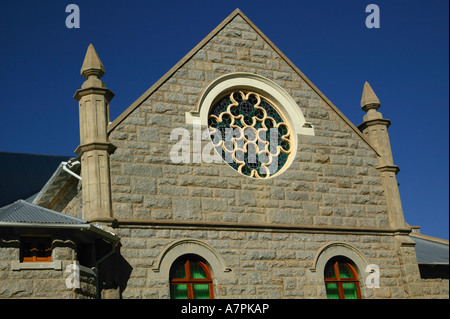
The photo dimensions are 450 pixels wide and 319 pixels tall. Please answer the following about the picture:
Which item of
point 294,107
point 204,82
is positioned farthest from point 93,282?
point 294,107

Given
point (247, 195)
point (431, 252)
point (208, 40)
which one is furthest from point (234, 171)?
point (431, 252)

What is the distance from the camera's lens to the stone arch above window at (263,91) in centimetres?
1811

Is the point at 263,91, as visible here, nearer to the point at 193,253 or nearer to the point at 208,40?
the point at 208,40

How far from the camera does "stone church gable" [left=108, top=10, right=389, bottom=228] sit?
53.7 ft

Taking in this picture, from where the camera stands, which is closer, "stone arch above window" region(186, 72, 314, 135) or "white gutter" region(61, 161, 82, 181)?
"white gutter" region(61, 161, 82, 181)

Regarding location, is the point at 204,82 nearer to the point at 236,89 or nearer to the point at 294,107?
the point at 236,89

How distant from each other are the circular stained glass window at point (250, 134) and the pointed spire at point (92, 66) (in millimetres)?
3064

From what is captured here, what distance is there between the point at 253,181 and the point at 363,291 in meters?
4.04

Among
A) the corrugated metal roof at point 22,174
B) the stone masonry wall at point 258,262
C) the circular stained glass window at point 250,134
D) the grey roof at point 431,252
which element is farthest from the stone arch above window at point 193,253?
the corrugated metal roof at point 22,174

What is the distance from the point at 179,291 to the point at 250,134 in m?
4.79

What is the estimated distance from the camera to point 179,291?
51.8ft

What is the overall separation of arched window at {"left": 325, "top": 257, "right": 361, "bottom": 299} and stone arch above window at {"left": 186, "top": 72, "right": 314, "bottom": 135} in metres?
3.67

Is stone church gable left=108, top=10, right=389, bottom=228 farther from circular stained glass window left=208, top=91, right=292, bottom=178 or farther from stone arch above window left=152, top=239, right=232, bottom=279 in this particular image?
stone arch above window left=152, top=239, right=232, bottom=279

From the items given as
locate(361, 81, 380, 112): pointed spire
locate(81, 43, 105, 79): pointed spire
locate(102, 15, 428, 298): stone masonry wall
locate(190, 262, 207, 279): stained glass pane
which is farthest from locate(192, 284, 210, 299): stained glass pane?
locate(361, 81, 380, 112): pointed spire
